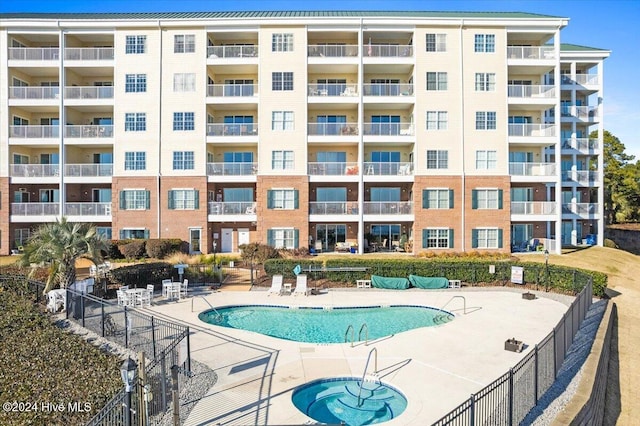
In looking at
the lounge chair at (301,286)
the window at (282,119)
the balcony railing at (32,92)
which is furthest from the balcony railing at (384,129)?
the balcony railing at (32,92)

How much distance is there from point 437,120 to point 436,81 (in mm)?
3014

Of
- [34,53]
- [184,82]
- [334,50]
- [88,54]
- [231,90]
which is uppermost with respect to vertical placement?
[334,50]

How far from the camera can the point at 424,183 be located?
96.5 feet

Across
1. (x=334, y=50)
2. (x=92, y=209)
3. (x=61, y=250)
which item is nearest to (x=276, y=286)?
(x=61, y=250)

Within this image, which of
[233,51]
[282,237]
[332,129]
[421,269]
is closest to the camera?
[421,269]

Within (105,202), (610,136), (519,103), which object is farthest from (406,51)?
(610,136)

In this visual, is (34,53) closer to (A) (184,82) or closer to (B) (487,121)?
(A) (184,82)

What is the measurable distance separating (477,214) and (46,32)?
36081 millimetres

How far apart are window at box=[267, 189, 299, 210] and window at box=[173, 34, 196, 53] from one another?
41.9 ft

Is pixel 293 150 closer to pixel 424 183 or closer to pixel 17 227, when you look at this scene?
pixel 424 183

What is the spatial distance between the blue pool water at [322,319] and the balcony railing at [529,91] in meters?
21.3

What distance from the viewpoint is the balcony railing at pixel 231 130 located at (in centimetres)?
2992

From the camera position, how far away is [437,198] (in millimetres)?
29453

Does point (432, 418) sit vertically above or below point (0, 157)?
below
